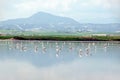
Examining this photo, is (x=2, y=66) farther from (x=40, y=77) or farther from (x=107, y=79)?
(x=107, y=79)

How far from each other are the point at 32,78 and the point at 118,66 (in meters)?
5.95

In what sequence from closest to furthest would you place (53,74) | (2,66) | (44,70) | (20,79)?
(20,79) < (53,74) < (44,70) < (2,66)

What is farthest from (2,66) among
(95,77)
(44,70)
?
(95,77)

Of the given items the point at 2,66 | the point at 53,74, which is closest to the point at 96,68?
the point at 53,74

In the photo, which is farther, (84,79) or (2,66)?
(2,66)

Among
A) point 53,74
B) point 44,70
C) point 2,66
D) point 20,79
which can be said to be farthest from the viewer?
point 2,66

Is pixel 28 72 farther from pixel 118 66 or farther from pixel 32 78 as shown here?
pixel 118 66

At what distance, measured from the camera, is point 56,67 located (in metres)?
19.4

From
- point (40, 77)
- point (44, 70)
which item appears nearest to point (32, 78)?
point (40, 77)

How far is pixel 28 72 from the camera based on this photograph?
17.6 m

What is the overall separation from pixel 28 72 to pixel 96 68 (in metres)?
3.47

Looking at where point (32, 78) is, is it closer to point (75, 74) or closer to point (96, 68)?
point (75, 74)

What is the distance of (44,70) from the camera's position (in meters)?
18.4

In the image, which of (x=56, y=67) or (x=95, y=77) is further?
(x=56, y=67)
